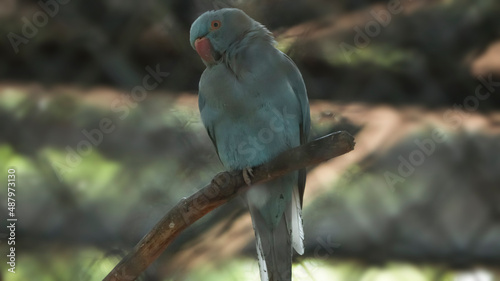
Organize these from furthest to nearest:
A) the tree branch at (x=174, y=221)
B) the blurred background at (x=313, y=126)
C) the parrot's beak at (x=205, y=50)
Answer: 1. the blurred background at (x=313, y=126)
2. the parrot's beak at (x=205, y=50)
3. the tree branch at (x=174, y=221)

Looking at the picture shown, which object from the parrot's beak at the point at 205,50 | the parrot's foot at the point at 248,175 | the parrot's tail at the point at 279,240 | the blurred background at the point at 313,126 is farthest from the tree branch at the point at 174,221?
the blurred background at the point at 313,126

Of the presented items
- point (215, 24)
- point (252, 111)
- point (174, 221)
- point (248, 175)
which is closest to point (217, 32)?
point (215, 24)

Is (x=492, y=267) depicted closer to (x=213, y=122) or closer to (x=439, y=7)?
(x=439, y=7)

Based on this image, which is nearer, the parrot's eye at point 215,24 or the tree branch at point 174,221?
the tree branch at point 174,221

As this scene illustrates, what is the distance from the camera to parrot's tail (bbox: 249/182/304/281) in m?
1.49

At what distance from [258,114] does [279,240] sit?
0.35 meters

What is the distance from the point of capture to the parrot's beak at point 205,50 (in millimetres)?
1548

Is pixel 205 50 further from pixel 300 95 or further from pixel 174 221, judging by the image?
pixel 174 221

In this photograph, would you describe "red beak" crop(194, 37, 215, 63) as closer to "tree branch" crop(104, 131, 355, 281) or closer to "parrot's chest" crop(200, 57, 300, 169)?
"parrot's chest" crop(200, 57, 300, 169)

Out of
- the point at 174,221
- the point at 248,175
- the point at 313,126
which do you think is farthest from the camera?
the point at 313,126

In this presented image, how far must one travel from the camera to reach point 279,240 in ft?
5.05

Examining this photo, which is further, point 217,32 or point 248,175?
point 217,32

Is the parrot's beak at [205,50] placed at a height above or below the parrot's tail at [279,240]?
above

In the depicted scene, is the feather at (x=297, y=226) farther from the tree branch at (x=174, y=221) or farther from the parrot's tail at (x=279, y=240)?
the tree branch at (x=174, y=221)
